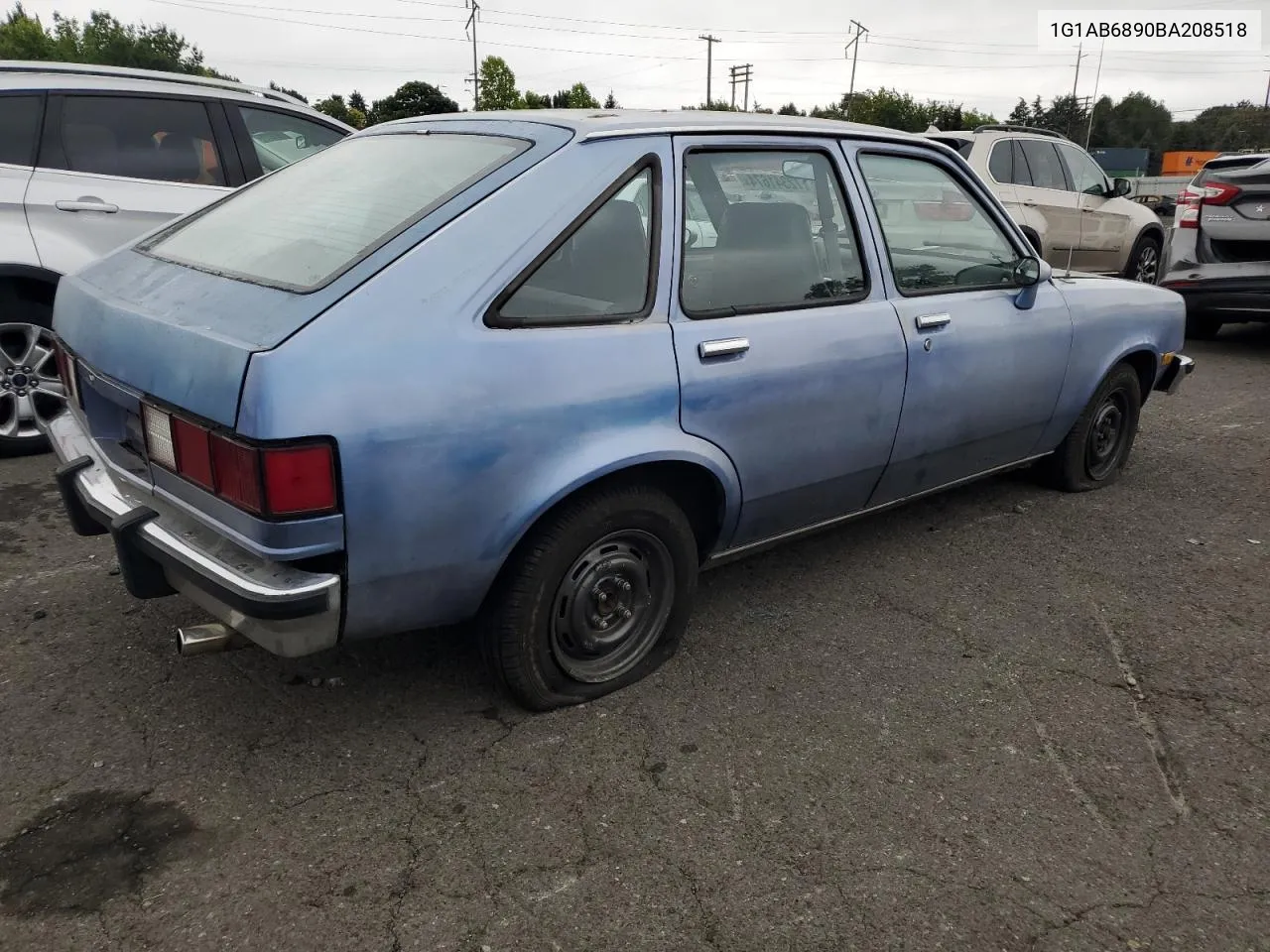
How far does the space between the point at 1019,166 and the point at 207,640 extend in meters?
9.53

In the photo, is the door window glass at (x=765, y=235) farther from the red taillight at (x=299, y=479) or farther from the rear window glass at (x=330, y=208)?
the red taillight at (x=299, y=479)

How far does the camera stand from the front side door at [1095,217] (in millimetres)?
10266

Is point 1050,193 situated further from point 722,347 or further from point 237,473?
point 237,473

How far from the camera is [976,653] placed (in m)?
3.33

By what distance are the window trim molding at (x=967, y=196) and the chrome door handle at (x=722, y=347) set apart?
2.82 feet

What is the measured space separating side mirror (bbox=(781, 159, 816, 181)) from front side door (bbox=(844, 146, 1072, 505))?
0.22m

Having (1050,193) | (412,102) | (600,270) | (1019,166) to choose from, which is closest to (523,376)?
(600,270)

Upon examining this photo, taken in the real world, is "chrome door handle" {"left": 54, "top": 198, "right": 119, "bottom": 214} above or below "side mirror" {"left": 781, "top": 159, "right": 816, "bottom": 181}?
below

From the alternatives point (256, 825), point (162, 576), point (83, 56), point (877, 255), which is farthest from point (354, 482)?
point (83, 56)

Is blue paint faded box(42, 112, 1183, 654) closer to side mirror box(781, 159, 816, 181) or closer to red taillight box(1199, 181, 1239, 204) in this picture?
side mirror box(781, 159, 816, 181)

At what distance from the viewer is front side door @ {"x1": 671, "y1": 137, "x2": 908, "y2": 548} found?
9.55 ft

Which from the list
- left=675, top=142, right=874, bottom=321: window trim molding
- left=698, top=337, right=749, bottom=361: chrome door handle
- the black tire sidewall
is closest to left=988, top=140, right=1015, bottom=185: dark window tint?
the black tire sidewall

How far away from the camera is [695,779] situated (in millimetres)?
2617

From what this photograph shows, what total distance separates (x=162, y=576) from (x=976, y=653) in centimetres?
255
